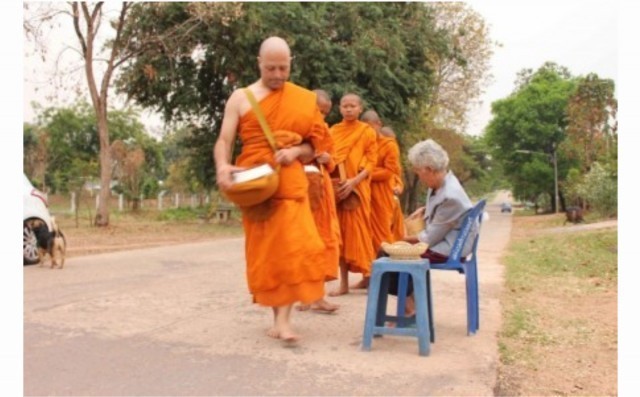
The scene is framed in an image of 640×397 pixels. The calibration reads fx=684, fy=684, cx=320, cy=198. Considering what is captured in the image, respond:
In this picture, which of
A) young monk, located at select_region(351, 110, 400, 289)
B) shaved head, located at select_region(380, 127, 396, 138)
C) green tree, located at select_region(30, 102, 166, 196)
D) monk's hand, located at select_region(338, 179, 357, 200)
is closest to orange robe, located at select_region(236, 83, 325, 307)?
monk's hand, located at select_region(338, 179, 357, 200)

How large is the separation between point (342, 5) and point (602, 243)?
10.4m

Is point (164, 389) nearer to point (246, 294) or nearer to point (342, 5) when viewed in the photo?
point (246, 294)

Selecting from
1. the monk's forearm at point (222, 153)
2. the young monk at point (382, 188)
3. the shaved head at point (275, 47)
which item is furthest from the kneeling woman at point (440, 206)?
the young monk at point (382, 188)

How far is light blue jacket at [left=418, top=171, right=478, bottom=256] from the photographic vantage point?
15.9 feet

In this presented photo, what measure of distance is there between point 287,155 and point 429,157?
1.05 meters

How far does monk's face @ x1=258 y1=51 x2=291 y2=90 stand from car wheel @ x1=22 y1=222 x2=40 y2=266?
6550 mm

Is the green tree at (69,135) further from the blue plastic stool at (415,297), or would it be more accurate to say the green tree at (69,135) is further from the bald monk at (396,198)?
the blue plastic stool at (415,297)

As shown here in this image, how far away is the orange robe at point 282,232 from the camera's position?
4625 millimetres

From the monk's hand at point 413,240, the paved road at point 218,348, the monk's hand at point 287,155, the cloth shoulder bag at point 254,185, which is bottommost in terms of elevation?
the paved road at point 218,348

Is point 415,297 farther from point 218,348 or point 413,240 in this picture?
point 218,348

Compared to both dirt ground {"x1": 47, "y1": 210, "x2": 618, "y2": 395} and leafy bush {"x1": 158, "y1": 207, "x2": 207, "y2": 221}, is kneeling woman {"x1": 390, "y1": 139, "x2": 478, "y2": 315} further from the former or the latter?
leafy bush {"x1": 158, "y1": 207, "x2": 207, "y2": 221}

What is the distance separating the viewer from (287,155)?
460 centimetres

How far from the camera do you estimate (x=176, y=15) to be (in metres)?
18.6

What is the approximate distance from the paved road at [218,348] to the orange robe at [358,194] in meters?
0.42
